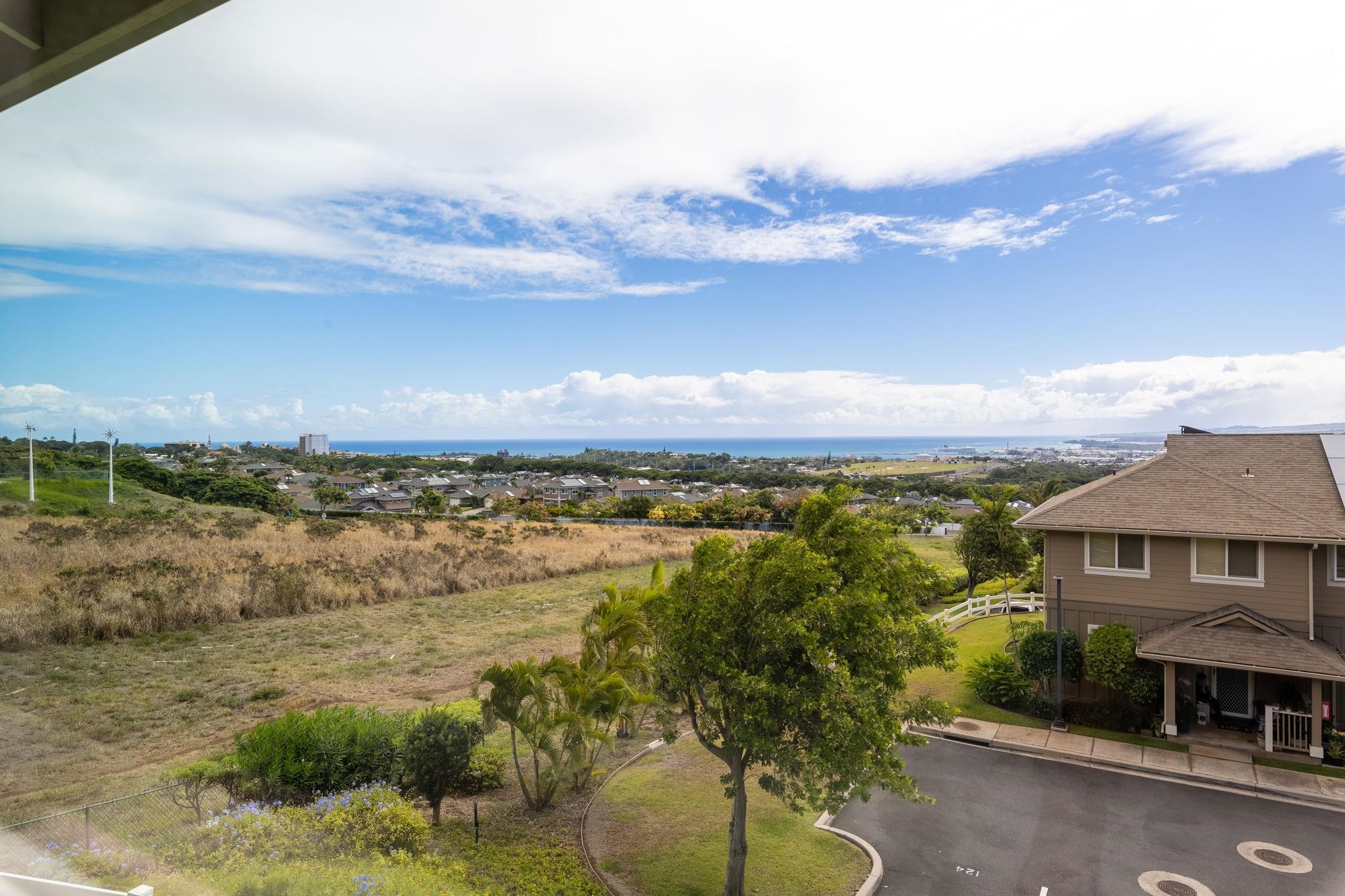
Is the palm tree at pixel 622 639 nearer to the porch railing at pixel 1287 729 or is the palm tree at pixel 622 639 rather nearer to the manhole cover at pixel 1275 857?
the manhole cover at pixel 1275 857

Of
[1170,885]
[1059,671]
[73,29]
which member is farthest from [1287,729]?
[73,29]

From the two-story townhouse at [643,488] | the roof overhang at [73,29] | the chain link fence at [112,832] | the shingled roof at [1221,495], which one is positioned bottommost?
the two-story townhouse at [643,488]

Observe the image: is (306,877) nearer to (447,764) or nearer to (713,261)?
(447,764)

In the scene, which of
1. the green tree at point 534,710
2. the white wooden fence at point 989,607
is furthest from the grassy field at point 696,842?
the white wooden fence at point 989,607

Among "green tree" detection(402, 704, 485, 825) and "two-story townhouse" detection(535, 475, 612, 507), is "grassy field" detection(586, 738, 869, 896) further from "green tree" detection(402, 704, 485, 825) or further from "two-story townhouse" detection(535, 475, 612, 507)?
"two-story townhouse" detection(535, 475, 612, 507)

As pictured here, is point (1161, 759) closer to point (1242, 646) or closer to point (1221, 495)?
point (1242, 646)

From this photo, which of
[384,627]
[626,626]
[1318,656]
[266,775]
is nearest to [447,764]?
[266,775]
